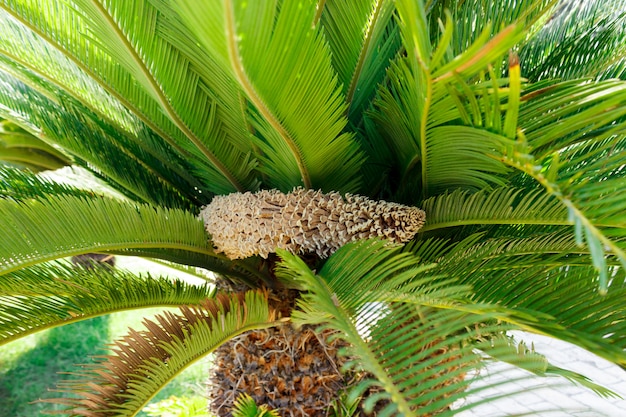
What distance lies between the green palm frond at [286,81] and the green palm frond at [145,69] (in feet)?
0.53

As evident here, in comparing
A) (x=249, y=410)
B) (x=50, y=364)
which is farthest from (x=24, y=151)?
(x=249, y=410)

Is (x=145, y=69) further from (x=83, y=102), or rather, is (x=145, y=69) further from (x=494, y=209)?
(x=494, y=209)

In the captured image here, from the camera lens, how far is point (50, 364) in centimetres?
382

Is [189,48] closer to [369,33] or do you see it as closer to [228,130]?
[228,130]

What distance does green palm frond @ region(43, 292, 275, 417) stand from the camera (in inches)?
46.9

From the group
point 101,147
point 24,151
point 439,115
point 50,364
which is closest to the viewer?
point 439,115

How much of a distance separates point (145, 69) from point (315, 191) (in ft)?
1.67

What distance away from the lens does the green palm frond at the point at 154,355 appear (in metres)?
1.19

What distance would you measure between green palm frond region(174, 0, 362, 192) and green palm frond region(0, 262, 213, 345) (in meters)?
0.46

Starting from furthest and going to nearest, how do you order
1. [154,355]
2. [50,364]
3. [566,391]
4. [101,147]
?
[50,364]
[566,391]
[101,147]
[154,355]

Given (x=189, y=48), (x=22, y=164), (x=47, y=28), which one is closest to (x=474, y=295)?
(x=189, y=48)

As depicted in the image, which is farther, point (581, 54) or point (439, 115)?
point (581, 54)

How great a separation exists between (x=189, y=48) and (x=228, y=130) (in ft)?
0.95

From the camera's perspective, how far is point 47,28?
1379mm
